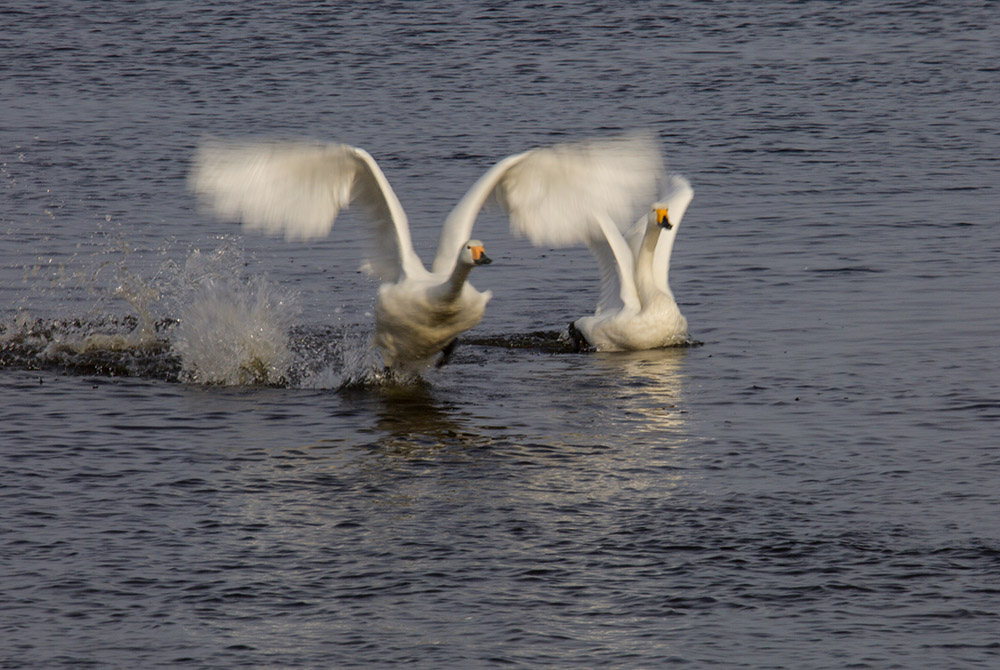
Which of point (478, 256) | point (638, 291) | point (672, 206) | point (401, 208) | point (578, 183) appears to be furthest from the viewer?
point (672, 206)

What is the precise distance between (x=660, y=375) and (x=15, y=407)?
4.28 metres

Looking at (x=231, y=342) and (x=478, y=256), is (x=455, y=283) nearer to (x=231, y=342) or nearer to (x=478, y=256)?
(x=478, y=256)

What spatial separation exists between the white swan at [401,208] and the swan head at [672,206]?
95cm

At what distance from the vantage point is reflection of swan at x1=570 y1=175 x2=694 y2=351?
12.0 meters

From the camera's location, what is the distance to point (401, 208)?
10805 mm

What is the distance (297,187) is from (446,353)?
1.55 meters

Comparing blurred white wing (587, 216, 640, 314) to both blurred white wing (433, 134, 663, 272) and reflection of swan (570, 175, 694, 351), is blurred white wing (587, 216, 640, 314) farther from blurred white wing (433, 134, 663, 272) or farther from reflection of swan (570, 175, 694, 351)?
blurred white wing (433, 134, 663, 272)

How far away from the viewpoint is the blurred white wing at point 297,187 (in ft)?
33.8

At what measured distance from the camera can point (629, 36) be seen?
2484 centimetres

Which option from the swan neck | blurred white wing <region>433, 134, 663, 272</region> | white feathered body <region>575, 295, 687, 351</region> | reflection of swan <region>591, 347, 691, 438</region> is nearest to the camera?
reflection of swan <region>591, 347, 691, 438</region>

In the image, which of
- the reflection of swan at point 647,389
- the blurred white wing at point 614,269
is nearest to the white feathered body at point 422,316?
the reflection of swan at point 647,389

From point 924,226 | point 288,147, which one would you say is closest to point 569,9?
point 924,226

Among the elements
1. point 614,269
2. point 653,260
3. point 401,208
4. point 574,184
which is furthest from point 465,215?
point 653,260

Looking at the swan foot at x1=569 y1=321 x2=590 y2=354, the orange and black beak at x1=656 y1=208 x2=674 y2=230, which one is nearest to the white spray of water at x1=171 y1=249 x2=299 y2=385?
the swan foot at x1=569 y1=321 x2=590 y2=354
